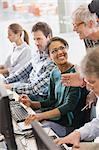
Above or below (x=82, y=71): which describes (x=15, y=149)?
below

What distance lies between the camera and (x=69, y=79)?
2.08 metres

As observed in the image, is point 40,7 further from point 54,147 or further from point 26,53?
point 54,147

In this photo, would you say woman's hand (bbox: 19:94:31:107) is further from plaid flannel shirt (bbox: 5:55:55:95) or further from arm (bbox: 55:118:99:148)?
arm (bbox: 55:118:99:148)

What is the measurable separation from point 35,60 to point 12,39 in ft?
3.14

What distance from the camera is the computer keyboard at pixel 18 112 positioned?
223 centimetres

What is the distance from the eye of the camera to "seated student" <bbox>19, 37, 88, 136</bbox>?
2.26 metres

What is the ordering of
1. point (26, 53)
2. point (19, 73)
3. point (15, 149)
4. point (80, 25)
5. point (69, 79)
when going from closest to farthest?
1. point (15, 149)
2. point (69, 79)
3. point (80, 25)
4. point (19, 73)
5. point (26, 53)

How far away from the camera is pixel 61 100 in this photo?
2.40 metres

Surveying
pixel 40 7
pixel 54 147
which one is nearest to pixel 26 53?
pixel 40 7

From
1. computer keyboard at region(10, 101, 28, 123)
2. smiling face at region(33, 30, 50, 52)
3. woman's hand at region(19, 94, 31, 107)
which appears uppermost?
smiling face at region(33, 30, 50, 52)

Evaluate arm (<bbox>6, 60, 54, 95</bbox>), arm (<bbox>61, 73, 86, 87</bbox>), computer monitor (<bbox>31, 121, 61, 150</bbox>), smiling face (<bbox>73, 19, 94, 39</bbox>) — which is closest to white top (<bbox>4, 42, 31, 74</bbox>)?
arm (<bbox>6, 60, 54, 95</bbox>)

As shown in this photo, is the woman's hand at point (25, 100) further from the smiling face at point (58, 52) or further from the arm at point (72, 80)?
the arm at point (72, 80)

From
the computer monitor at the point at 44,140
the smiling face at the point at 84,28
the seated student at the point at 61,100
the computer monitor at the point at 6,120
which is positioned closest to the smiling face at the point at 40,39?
the seated student at the point at 61,100

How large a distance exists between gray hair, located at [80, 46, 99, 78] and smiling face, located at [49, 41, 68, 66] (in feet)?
2.76
